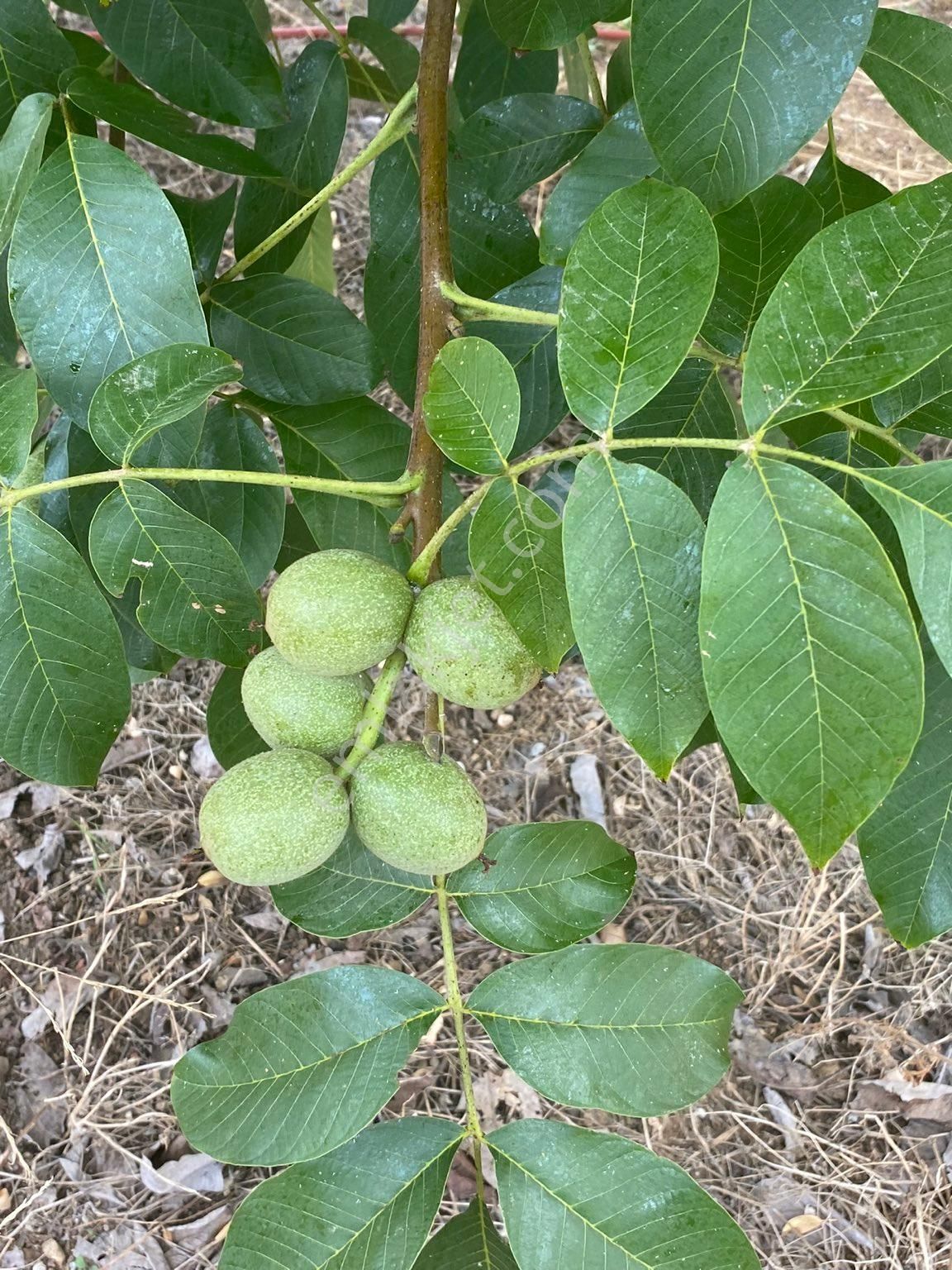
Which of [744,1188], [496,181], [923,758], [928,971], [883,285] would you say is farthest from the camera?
[928,971]

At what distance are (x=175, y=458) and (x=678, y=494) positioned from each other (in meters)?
0.49

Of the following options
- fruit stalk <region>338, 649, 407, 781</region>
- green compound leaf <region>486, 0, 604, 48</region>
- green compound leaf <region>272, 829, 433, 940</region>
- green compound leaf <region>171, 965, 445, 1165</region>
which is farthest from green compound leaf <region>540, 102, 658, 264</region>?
→ green compound leaf <region>171, 965, 445, 1165</region>

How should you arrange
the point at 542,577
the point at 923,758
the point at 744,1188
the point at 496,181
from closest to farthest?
1. the point at 542,577
2. the point at 923,758
3. the point at 496,181
4. the point at 744,1188

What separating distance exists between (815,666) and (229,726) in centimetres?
83

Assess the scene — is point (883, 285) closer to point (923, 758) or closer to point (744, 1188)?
point (923, 758)

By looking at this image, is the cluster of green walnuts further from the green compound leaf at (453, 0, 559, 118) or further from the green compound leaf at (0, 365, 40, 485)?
the green compound leaf at (453, 0, 559, 118)

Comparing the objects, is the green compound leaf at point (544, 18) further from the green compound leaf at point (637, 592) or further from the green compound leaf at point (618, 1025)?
the green compound leaf at point (618, 1025)

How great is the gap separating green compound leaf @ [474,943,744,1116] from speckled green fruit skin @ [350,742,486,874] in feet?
0.62

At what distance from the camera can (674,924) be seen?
2047 millimetres

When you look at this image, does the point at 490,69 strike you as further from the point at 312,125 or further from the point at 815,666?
the point at 815,666

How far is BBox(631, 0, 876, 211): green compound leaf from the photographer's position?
779 millimetres

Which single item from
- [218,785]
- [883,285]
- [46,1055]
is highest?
[883,285]

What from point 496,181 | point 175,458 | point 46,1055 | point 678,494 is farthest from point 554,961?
→ point 46,1055

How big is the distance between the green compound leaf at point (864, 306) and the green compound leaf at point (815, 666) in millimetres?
99
